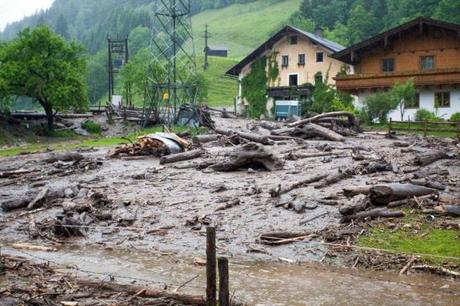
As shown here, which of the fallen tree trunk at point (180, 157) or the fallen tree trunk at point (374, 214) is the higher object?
the fallen tree trunk at point (180, 157)

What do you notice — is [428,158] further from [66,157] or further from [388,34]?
[388,34]

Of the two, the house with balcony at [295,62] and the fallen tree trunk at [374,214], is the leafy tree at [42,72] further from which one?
the fallen tree trunk at [374,214]

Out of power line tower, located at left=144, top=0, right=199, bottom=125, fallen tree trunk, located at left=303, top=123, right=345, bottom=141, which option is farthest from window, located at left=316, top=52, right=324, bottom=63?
fallen tree trunk, located at left=303, top=123, right=345, bottom=141

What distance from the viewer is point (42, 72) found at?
4812 centimetres

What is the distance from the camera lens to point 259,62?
69062 millimetres

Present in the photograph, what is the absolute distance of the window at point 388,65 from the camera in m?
54.7

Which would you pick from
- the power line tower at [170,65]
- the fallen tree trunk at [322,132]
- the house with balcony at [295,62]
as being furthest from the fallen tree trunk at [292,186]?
the house with balcony at [295,62]

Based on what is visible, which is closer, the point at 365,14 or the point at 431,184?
the point at 431,184

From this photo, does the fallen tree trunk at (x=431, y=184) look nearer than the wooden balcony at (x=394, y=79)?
Yes

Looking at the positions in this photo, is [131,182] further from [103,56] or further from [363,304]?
[103,56]

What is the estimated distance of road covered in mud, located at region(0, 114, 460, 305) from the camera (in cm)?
1388

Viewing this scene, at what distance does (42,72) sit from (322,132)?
84.0 feet

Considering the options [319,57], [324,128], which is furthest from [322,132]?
[319,57]

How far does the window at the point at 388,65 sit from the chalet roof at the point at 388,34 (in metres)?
1.63
